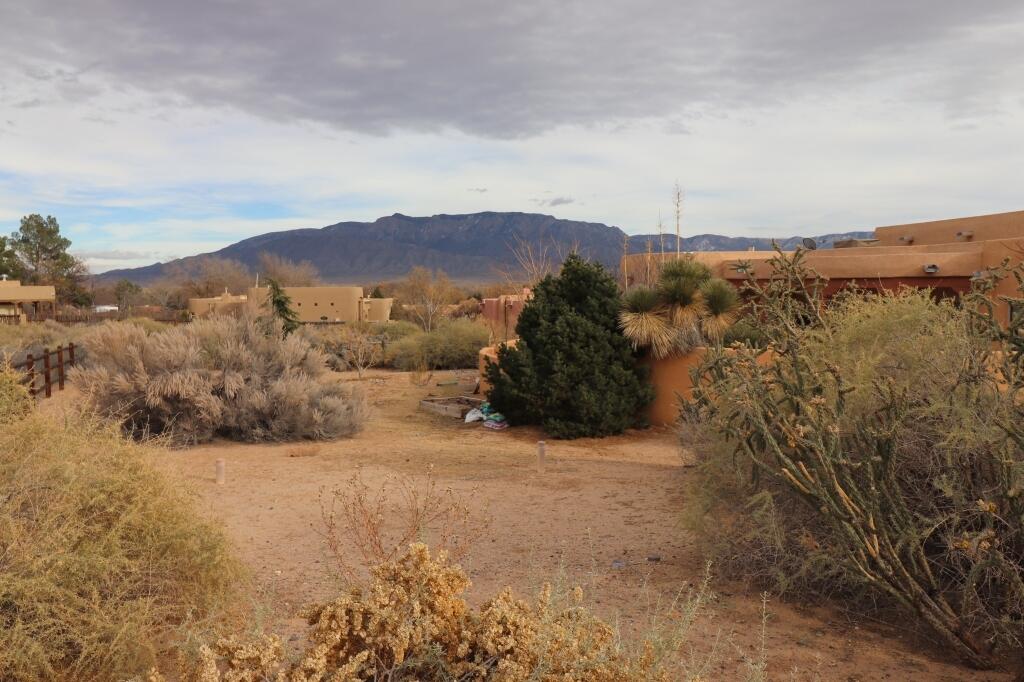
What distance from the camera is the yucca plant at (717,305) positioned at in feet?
45.2

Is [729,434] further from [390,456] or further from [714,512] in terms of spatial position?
[390,456]

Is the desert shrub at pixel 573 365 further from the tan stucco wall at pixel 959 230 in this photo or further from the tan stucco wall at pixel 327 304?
the tan stucco wall at pixel 327 304

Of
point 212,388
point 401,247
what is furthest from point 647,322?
point 401,247

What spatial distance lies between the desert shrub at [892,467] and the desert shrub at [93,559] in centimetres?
314

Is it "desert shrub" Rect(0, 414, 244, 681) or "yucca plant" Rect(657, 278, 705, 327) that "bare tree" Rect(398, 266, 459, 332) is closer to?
"yucca plant" Rect(657, 278, 705, 327)

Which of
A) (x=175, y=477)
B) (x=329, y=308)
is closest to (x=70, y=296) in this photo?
(x=329, y=308)

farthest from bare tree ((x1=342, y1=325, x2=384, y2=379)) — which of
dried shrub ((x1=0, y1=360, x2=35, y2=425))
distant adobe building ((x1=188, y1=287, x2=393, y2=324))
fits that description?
distant adobe building ((x1=188, y1=287, x2=393, y2=324))

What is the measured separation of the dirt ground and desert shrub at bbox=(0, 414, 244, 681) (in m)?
0.53

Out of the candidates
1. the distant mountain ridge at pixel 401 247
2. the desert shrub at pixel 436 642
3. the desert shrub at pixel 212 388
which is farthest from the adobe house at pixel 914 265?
the distant mountain ridge at pixel 401 247

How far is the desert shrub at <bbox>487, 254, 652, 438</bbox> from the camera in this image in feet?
42.7

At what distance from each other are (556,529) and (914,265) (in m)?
14.2

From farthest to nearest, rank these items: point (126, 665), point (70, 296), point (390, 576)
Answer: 1. point (70, 296)
2. point (126, 665)
3. point (390, 576)

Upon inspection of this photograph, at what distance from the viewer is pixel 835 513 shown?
13.8 ft

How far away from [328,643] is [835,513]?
2651 millimetres
